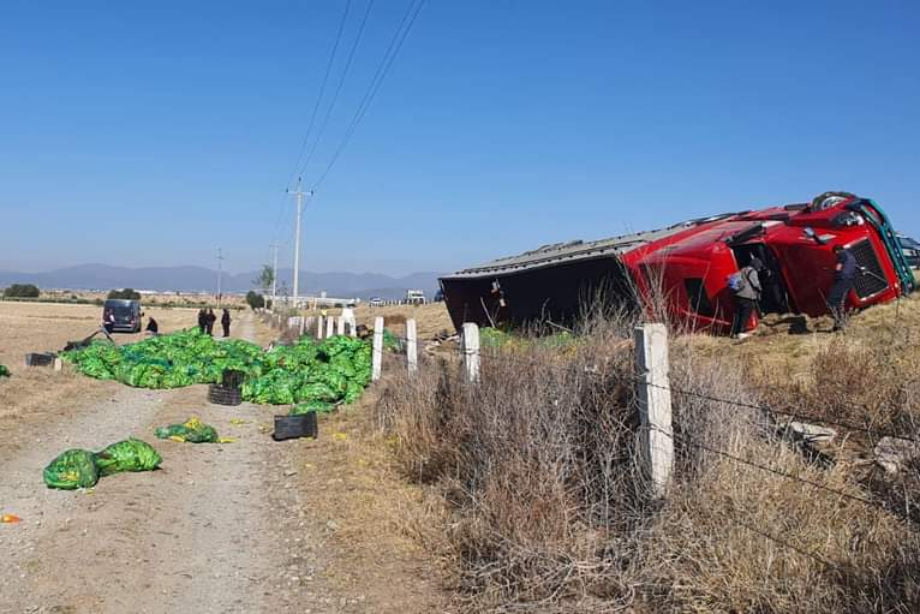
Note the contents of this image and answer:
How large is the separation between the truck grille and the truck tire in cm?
1081

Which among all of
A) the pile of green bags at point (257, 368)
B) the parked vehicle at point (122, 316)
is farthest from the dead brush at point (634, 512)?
the parked vehicle at point (122, 316)

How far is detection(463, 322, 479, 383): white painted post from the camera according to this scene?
8.75m

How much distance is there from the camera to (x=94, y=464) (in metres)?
8.59

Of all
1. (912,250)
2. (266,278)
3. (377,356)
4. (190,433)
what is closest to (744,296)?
(377,356)

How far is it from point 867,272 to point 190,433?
10.9 meters

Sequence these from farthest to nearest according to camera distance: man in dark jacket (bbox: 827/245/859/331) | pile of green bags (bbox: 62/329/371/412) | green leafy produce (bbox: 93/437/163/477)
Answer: pile of green bags (bbox: 62/329/371/412)
man in dark jacket (bbox: 827/245/859/331)
green leafy produce (bbox: 93/437/163/477)

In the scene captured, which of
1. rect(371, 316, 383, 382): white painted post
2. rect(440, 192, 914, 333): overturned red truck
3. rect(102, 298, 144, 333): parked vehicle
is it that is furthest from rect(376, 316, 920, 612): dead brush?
rect(102, 298, 144, 333): parked vehicle

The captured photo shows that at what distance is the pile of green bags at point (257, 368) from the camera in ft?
52.3

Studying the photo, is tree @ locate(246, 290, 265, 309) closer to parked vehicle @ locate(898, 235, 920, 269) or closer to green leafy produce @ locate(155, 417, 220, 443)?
parked vehicle @ locate(898, 235, 920, 269)

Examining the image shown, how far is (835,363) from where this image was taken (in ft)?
27.8

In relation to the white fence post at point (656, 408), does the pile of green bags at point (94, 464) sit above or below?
below

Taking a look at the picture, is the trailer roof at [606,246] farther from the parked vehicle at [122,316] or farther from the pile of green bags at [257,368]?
the parked vehicle at [122,316]

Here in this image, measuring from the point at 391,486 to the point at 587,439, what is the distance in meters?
2.64

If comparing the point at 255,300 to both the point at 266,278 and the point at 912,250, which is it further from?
the point at 912,250
